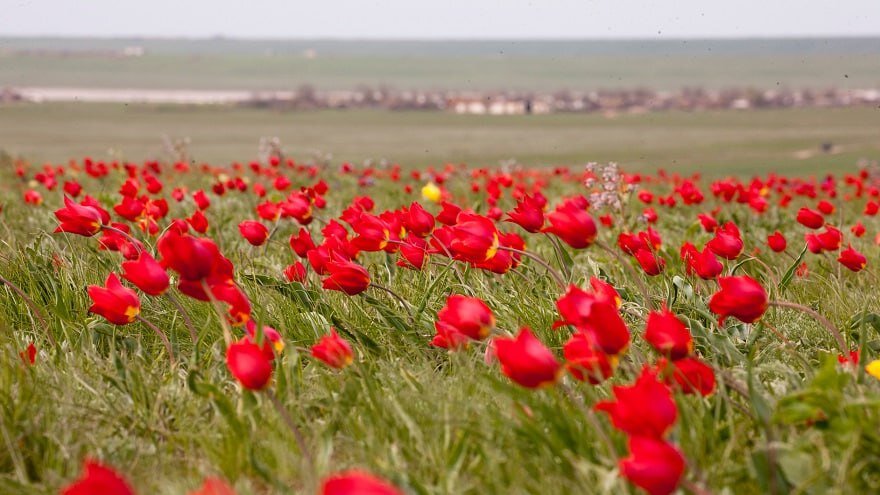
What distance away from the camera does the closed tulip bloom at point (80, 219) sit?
294cm

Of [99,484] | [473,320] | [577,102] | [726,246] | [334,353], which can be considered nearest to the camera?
[99,484]

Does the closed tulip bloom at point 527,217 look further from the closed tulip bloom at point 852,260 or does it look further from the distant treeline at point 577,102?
the distant treeline at point 577,102

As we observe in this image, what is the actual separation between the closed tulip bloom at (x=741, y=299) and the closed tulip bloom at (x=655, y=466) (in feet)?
2.69

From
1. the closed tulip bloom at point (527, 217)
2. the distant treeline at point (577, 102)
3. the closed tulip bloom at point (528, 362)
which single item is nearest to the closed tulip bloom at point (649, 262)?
Answer: the closed tulip bloom at point (527, 217)

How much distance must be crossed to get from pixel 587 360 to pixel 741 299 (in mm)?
504

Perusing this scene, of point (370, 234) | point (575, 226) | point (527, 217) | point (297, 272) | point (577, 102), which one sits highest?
point (575, 226)

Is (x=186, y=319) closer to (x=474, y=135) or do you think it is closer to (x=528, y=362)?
(x=528, y=362)

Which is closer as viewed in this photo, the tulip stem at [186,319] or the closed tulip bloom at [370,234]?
the tulip stem at [186,319]

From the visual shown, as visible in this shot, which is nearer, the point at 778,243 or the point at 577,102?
the point at 778,243

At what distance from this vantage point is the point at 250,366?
67.2 inches

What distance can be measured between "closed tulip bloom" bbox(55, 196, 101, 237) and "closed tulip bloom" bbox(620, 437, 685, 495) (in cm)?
207

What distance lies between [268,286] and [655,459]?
2026 millimetres

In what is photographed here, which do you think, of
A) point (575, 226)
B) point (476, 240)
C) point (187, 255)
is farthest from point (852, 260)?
point (187, 255)

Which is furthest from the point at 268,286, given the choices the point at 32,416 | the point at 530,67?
the point at 530,67
